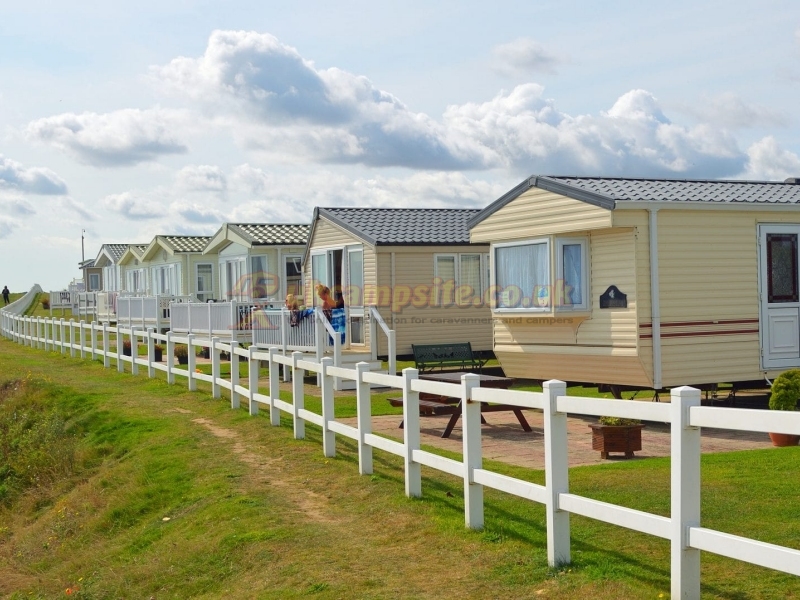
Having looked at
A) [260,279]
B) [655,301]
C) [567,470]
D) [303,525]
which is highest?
[260,279]

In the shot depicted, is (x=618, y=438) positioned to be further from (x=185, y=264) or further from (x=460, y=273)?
(x=185, y=264)

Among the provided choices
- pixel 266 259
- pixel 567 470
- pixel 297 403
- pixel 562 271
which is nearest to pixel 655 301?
pixel 562 271

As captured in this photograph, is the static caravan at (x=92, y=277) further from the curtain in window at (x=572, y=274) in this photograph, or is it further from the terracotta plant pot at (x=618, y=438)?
the terracotta plant pot at (x=618, y=438)

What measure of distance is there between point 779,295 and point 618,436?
236 inches

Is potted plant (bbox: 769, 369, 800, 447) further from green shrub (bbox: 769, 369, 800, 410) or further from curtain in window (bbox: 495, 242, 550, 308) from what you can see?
curtain in window (bbox: 495, 242, 550, 308)

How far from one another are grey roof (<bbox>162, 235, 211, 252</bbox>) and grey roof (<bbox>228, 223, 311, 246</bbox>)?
6629 mm

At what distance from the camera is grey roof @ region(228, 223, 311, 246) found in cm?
2905

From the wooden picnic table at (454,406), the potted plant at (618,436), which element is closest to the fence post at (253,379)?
the wooden picnic table at (454,406)

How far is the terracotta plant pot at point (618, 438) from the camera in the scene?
10.7m

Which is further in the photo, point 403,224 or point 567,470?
point 403,224

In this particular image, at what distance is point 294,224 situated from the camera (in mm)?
30875

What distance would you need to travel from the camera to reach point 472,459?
743cm

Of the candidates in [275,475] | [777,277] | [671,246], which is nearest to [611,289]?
[671,246]

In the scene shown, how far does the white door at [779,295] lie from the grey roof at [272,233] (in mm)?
16149
